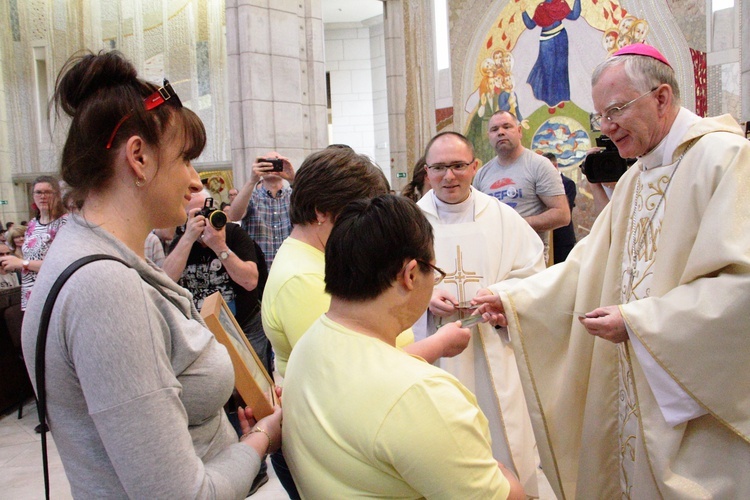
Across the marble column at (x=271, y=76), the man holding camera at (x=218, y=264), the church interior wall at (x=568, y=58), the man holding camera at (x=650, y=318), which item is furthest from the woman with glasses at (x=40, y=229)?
the church interior wall at (x=568, y=58)

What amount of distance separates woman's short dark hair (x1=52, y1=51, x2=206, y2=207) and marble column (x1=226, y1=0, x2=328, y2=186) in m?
6.03

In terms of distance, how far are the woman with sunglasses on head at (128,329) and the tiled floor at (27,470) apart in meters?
2.45

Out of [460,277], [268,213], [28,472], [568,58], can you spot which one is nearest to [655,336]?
[460,277]

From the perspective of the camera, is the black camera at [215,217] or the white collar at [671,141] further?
the black camera at [215,217]

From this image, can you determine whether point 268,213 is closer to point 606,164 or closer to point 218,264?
point 218,264

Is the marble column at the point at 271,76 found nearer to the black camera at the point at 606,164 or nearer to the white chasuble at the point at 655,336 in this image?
the black camera at the point at 606,164

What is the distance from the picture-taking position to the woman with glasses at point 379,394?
1066 mm

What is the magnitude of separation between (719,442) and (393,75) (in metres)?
8.94

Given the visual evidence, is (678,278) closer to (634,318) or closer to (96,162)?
(634,318)

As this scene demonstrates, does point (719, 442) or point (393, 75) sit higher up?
point (393, 75)

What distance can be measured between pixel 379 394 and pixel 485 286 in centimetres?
196

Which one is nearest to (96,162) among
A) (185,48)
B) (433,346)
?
(433,346)

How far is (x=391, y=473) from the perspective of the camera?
3.61 feet

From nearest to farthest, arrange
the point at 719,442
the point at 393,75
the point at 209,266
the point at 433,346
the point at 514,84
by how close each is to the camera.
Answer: the point at 433,346 < the point at 719,442 < the point at 209,266 < the point at 514,84 < the point at 393,75
